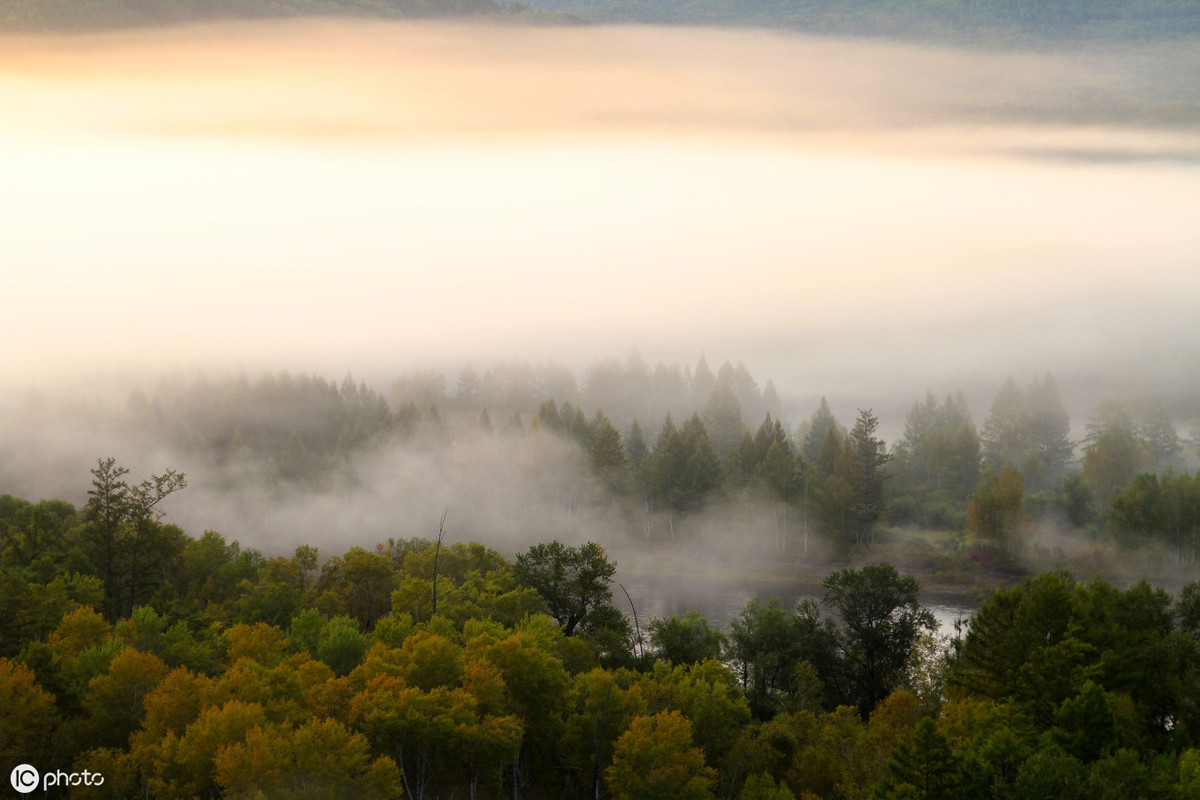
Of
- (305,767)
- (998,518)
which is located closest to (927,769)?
(305,767)

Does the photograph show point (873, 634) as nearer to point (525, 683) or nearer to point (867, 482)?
point (525, 683)

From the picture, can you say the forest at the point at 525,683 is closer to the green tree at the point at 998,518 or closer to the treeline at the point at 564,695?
the treeline at the point at 564,695

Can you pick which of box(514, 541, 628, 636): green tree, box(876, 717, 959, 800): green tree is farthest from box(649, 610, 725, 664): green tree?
box(876, 717, 959, 800): green tree

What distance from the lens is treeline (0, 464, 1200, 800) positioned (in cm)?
5072

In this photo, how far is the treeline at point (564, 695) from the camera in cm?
5072

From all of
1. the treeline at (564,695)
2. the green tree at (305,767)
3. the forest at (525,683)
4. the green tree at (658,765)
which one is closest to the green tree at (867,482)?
the forest at (525,683)

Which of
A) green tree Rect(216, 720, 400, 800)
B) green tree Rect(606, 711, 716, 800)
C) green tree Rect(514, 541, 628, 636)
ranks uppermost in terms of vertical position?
green tree Rect(514, 541, 628, 636)

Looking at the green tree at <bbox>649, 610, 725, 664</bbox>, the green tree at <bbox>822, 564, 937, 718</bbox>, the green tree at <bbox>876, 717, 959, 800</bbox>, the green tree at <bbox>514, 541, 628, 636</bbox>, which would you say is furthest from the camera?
the green tree at <bbox>822, 564, 937, 718</bbox>

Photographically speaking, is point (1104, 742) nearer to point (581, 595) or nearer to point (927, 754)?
point (927, 754)

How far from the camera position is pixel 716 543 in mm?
175125

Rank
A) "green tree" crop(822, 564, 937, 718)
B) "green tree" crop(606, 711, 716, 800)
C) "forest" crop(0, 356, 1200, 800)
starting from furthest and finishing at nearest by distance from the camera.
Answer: "green tree" crop(822, 564, 937, 718)
"green tree" crop(606, 711, 716, 800)
"forest" crop(0, 356, 1200, 800)

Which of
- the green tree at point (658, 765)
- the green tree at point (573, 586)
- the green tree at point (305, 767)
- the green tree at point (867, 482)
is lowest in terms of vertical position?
the green tree at point (658, 765)

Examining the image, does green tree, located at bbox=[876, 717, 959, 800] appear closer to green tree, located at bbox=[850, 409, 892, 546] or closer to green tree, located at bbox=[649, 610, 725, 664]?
green tree, located at bbox=[649, 610, 725, 664]

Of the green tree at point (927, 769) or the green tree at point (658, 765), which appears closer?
the green tree at point (927, 769)
